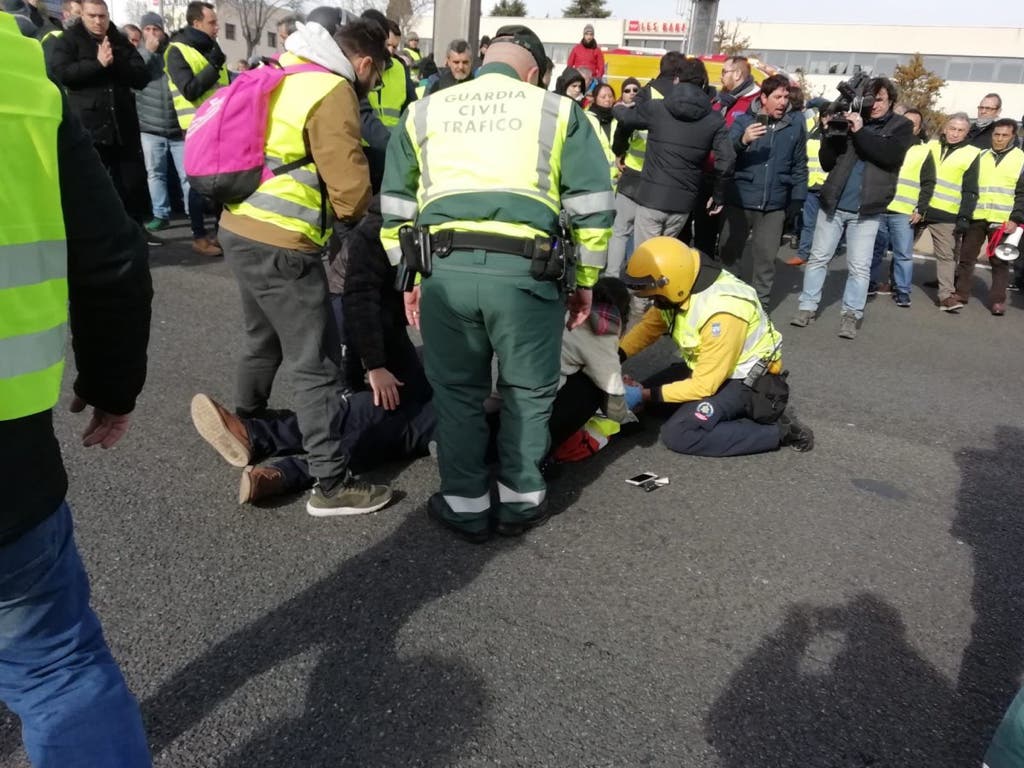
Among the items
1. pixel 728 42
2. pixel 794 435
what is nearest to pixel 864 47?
pixel 728 42

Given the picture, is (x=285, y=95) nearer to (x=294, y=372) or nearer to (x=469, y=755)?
(x=294, y=372)

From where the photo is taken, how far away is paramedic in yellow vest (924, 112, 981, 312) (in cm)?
709

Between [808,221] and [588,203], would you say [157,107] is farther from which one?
[808,221]

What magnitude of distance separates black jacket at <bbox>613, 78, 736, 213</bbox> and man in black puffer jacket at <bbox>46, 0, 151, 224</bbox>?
3929mm

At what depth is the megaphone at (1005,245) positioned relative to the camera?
6.74m

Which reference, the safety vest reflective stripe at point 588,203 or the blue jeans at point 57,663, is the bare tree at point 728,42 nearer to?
the safety vest reflective stripe at point 588,203

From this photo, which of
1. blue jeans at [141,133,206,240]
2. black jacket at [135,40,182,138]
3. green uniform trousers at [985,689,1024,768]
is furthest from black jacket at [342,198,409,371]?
black jacket at [135,40,182,138]

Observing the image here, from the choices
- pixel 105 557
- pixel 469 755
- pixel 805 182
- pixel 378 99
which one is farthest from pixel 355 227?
pixel 805 182

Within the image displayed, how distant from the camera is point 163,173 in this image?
7152mm

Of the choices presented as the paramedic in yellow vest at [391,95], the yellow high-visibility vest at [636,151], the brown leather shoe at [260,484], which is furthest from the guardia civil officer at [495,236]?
the yellow high-visibility vest at [636,151]

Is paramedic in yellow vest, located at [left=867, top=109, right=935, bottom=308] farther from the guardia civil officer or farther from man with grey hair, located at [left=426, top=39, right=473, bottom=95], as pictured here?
the guardia civil officer

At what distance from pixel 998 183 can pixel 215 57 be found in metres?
7.06

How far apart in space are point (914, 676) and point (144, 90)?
7.17 m

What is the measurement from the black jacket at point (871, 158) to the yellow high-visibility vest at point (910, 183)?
1.26 metres
